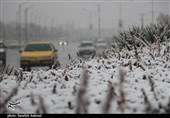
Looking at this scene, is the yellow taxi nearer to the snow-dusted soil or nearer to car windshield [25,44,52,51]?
car windshield [25,44,52,51]

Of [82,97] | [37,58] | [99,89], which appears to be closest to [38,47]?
[37,58]

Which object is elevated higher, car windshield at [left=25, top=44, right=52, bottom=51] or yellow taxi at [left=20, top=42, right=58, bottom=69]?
car windshield at [left=25, top=44, right=52, bottom=51]

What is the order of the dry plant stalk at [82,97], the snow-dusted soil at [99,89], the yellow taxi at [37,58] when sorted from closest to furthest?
the dry plant stalk at [82,97] < the snow-dusted soil at [99,89] < the yellow taxi at [37,58]

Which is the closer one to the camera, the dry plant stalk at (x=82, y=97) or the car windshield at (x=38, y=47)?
the dry plant stalk at (x=82, y=97)

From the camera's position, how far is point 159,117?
18.4 ft

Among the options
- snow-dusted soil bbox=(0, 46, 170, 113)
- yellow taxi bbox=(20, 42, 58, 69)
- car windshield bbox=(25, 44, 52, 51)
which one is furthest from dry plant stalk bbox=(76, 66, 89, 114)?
Answer: car windshield bbox=(25, 44, 52, 51)

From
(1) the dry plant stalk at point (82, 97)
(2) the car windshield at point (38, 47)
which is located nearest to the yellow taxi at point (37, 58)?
(2) the car windshield at point (38, 47)

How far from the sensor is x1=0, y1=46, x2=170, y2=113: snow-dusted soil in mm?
6051

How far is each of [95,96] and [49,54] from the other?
47.2ft

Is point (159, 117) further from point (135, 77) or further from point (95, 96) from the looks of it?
point (135, 77)

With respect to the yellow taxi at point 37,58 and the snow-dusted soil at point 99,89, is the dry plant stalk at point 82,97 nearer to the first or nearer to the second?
the snow-dusted soil at point 99,89

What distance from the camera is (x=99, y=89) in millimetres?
7375

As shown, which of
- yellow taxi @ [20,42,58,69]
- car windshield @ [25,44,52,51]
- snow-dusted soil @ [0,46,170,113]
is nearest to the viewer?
snow-dusted soil @ [0,46,170,113]

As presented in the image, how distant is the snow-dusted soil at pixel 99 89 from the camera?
6.05 meters
